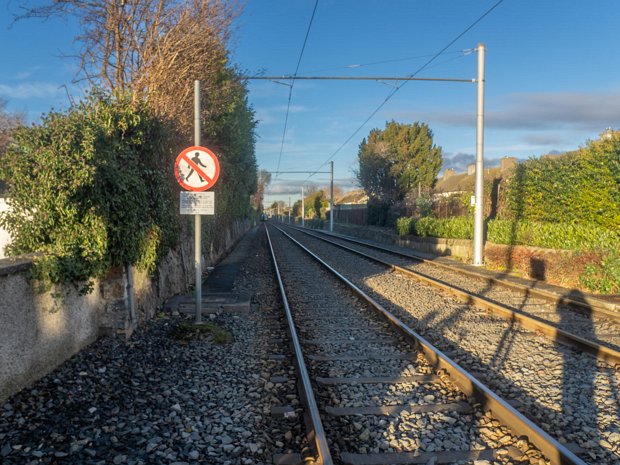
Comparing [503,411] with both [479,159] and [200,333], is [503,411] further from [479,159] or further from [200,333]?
[479,159]

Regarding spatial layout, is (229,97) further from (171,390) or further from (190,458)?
(190,458)

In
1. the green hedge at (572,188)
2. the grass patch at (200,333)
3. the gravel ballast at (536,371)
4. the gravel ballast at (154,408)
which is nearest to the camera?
the gravel ballast at (154,408)

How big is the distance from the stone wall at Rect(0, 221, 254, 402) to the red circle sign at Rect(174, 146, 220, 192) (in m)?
1.56

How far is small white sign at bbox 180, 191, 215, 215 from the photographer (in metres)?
7.41

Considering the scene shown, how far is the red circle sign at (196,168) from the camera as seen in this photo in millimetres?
7328

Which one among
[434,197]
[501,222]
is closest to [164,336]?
[501,222]

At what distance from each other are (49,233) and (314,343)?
361 cm

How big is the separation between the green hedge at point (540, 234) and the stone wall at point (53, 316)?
9.95 metres

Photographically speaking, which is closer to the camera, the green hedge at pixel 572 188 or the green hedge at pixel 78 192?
the green hedge at pixel 78 192

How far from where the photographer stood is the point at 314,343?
6.94 m

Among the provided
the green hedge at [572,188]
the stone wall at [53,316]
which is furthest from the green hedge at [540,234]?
the stone wall at [53,316]

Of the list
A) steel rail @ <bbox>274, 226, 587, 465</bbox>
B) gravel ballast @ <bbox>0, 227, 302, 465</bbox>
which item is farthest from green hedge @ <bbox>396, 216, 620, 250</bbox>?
gravel ballast @ <bbox>0, 227, 302, 465</bbox>

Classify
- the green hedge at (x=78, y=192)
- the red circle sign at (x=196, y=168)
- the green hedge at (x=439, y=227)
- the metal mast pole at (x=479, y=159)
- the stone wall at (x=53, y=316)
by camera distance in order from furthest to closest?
the green hedge at (x=439, y=227) → the metal mast pole at (x=479, y=159) → the red circle sign at (x=196, y=168) → the green hedge at (x=78, y=192) → the stone wall at (x=53, y=316)

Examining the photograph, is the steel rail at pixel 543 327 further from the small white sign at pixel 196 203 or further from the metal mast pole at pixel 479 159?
the metal mast pole at pixel 479 159
